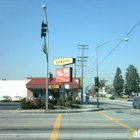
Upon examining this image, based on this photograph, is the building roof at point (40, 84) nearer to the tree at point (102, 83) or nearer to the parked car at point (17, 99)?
the parked car at point (17, 99)

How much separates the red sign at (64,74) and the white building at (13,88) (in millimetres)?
31768

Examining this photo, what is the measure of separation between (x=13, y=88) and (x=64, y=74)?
3397cm

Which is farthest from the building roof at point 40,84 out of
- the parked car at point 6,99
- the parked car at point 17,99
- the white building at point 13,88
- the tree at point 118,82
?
the tree at point 118,82

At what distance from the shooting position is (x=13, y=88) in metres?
66.2

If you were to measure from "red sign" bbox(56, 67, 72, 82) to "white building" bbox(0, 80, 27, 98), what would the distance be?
3177 centimetres

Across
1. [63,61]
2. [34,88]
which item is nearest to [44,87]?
[34,88]

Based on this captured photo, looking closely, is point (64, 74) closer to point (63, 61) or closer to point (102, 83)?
point (63, 61)

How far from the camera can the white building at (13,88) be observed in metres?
65.6

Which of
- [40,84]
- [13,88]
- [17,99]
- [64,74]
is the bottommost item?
[17,99]

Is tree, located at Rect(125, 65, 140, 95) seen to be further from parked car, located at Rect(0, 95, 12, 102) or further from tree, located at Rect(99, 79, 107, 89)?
parked car, located at Rect(0, 95, 12, 102)

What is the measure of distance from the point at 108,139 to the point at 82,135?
4.21ft

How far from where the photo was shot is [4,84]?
66500 mm

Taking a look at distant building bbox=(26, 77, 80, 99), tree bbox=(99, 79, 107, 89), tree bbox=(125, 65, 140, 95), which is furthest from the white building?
tree bbox=(99, 79, 107, 89)

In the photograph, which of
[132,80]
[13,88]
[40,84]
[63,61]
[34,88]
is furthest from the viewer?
[132,80]
